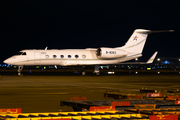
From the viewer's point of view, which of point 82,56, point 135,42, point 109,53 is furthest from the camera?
point 135,42

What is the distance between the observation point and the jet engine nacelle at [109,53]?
3874 cm

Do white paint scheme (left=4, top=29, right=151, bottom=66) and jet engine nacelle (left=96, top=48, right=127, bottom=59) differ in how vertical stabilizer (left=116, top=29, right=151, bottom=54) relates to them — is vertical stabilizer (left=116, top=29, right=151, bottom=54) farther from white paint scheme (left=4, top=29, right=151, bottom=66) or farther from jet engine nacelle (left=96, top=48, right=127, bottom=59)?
jet engine nacelle (left=96, top=48, right=127, bottom=59)

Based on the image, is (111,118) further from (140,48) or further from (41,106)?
(140,48)

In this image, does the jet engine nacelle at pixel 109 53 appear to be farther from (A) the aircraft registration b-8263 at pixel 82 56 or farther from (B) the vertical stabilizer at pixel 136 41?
(B) the vertical stabilizer at pixel 136 41

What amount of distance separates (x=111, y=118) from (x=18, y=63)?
31.2 m

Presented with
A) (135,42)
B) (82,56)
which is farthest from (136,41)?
(82,56)

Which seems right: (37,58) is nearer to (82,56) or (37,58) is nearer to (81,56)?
(81,56)

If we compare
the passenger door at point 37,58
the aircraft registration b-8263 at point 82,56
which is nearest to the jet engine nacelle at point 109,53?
the aircraft registration b-8263 at point 82,56

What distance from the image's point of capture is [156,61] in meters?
142

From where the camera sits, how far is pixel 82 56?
3928 centimetres

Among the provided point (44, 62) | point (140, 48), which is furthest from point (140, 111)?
point (140, 48)

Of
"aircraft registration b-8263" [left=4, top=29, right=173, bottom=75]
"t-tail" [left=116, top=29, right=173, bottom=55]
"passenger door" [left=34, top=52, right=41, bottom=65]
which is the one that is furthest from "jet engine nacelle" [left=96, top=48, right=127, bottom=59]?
"passenger door" [left=34, top=52, right=41, bottom=65]

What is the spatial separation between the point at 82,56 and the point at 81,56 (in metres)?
0.12

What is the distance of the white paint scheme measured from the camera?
37375mm
